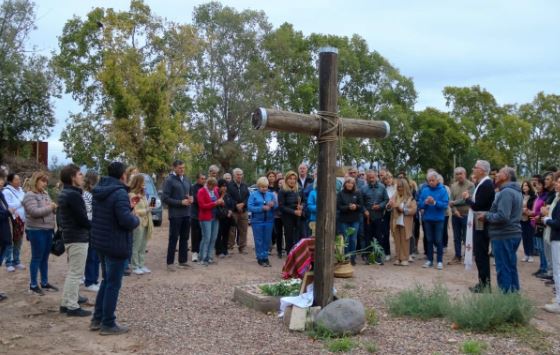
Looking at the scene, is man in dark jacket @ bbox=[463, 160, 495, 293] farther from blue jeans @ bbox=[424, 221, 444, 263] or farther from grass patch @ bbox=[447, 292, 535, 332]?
blue jeans @ bbox=[424, 221, 444, 263]

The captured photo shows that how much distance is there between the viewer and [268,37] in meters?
38.5

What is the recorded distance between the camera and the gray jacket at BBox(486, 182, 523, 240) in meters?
7.27

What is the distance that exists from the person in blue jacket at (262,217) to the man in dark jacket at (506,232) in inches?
182

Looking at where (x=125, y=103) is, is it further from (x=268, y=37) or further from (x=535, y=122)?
(x=535, y=122)

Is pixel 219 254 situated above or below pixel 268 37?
below

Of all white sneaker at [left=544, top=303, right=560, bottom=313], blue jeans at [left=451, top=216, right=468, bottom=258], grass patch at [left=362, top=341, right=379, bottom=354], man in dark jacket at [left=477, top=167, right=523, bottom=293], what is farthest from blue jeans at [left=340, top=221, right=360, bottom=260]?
grass patch at [left=362, top=341, right=379, bottom=354]

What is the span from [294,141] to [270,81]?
15.1 ft

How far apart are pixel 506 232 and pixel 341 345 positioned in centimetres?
329

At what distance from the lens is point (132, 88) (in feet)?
75.5

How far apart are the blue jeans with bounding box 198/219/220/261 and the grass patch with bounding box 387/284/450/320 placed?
461 centimetres

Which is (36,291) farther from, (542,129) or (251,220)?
(542,129)

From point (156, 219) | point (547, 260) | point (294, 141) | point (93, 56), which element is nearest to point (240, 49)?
point (294, 141)

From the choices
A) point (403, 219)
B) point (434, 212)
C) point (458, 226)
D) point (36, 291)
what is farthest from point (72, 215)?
point (458, 226)

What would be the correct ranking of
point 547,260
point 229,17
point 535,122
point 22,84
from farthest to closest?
point 535,122
point 229,17
point 22,84
point 547,260
